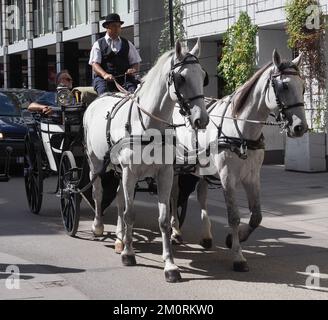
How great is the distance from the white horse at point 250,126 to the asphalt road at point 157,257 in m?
0.47

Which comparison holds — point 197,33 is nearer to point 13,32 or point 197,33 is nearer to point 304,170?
point 304,170

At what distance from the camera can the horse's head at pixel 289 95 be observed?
20.4 feet

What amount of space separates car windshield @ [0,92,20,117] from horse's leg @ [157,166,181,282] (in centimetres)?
950

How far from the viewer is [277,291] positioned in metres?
5.77

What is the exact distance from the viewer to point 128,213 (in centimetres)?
660

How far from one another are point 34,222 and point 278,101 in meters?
4.42

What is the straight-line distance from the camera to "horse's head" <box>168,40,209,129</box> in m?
5.83

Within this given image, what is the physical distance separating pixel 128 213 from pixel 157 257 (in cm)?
82

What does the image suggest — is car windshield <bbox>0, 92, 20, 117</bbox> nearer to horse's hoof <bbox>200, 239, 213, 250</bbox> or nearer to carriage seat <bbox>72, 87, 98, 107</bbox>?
carriage seat <bbox>72, 87, 98, 107</bbox>

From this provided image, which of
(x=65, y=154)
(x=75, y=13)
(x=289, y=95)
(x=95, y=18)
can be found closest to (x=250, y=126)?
(x=289, y=95)

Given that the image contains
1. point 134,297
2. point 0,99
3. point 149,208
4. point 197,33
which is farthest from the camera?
point 197,33

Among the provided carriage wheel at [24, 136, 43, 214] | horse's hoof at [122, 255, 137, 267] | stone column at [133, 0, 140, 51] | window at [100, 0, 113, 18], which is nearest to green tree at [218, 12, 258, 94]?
stone column at [133, 0, 140, 51]

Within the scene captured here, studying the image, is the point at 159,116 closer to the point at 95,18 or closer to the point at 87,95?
the point at 87,95

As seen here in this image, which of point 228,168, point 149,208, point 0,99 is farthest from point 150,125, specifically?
point 0,99
